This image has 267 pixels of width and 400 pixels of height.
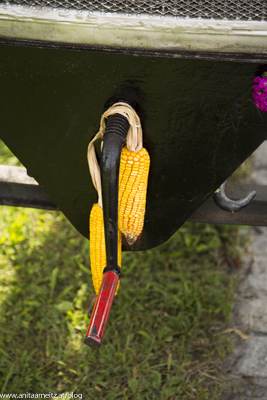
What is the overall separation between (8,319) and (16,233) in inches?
23.4

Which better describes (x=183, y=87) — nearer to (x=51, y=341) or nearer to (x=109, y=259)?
(x=109, y=259)

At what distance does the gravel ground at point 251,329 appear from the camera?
178cm

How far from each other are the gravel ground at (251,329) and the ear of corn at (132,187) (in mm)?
1012

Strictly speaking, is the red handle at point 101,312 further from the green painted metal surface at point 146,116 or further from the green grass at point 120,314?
the green grass at point 120,314

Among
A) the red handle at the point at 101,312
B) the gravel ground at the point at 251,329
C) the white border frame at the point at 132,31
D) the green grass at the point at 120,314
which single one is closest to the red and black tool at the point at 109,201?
the red handle at the point at 101,312

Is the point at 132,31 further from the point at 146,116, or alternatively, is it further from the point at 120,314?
the point at 120,314

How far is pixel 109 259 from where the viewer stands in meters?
1.18

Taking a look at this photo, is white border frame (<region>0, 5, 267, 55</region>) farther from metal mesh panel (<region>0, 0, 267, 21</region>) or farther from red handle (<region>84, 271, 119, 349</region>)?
red handle (<region>84, 271, 119, 349</region>)

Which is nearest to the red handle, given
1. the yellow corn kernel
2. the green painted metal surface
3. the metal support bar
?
the yellow corn kernel

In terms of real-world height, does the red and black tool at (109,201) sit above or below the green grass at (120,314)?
above

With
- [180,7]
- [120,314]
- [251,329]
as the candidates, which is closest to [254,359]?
[251,329]

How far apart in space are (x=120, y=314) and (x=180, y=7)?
1585mm

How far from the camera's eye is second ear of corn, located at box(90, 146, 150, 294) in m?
1.18

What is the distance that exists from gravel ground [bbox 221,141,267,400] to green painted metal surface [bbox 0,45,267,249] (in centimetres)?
93
